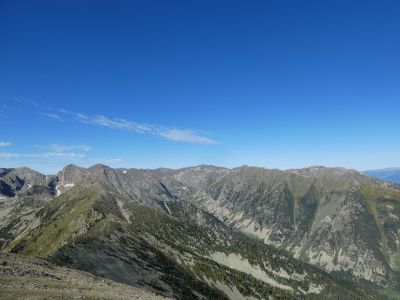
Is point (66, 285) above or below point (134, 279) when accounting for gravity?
above

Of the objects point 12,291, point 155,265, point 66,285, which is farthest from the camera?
Result: point 155,265

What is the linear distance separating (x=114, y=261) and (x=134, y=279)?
16157mm

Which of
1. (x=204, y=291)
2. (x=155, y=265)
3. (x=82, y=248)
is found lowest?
(x=204, y=291)

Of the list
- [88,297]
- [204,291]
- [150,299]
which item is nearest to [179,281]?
[204,291]

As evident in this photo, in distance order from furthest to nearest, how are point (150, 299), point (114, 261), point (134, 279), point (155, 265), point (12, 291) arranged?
point (155, 265)
point (114, 261)
point (134, 279)
point (150, 299)
point (12, 291)

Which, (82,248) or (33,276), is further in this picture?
(82,248)

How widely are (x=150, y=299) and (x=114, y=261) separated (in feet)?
276

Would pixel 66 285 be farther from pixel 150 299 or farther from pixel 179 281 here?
pixel 179 281

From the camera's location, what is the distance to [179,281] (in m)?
170

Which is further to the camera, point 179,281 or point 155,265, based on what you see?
point 155,265

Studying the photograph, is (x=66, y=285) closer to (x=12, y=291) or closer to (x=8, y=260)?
(x=12, y=291)

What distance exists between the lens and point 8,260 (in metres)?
70.5

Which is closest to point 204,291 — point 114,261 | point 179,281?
point 179,281

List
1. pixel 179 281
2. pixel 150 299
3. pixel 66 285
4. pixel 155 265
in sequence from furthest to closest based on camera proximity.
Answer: pixel 155 265 < pixel 179 281 < pixel 150 299 < pixel 66 285
